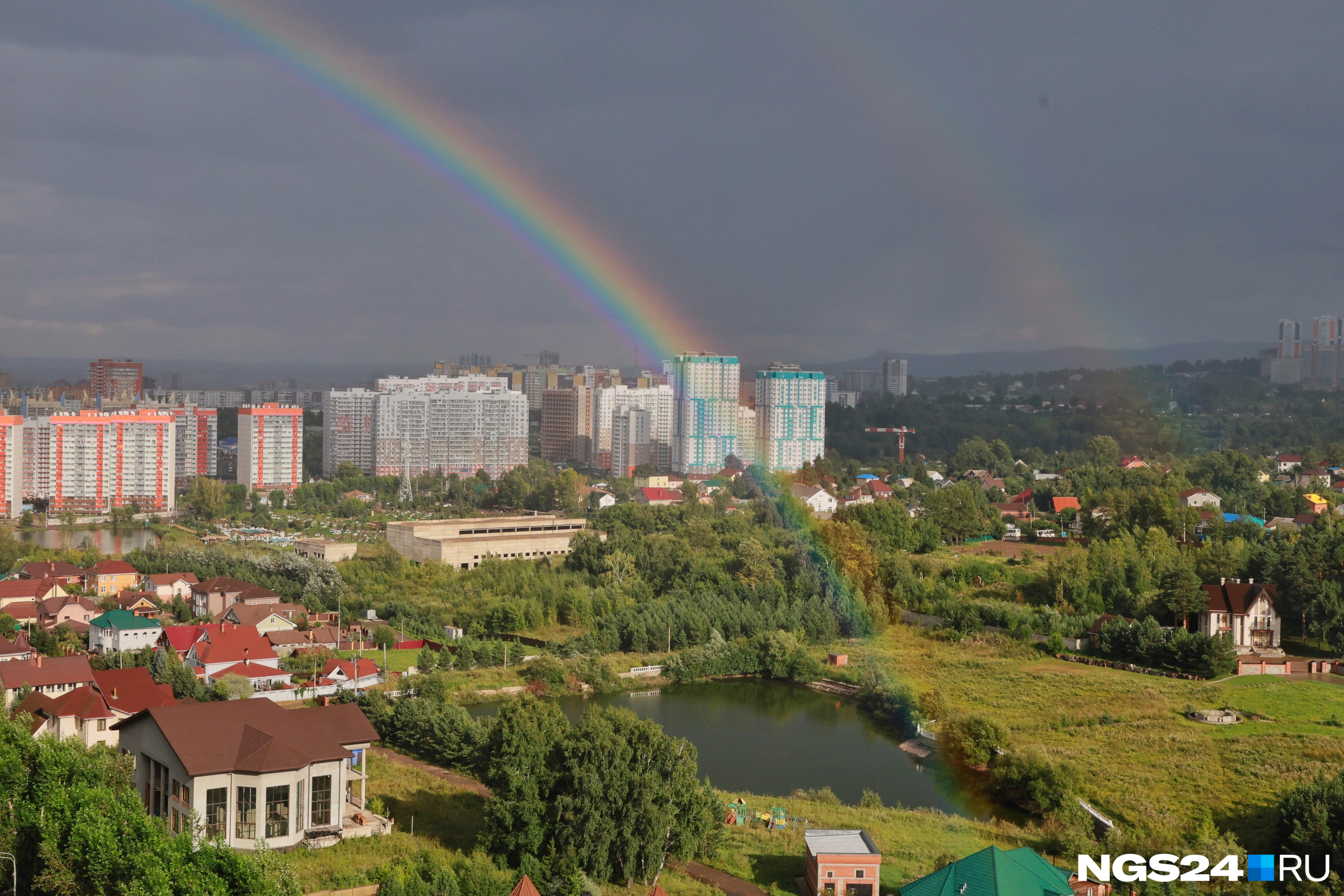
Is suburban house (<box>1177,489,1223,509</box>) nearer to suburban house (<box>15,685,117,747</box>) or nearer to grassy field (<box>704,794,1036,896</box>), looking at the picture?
grassy field (<box>704,794,1036,896</box>)

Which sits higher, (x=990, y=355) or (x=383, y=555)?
(x=990, y=355)

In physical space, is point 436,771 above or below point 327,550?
below

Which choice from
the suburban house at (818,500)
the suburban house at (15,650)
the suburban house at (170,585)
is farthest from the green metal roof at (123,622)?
the suburban house at (818,500)

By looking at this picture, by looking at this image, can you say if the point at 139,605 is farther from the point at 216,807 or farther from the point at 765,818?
the point at 765,818

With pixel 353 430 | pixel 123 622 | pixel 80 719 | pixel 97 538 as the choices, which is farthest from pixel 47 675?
pixel 353 430

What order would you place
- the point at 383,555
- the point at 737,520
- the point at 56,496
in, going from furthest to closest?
the point at 56,496 → the point at 737,520 → the point at 383,555

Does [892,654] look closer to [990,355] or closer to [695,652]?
[695,652]

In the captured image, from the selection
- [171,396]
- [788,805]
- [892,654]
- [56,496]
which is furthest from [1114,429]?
[171,396]
